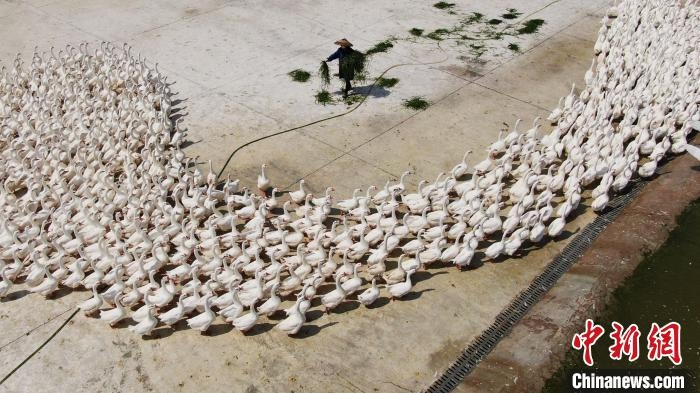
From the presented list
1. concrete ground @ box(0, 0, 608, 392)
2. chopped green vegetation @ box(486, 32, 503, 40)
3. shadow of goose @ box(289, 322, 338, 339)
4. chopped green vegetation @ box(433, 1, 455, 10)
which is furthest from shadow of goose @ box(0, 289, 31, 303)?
chopped green vegetation @ box(433, 1, 455, 10)

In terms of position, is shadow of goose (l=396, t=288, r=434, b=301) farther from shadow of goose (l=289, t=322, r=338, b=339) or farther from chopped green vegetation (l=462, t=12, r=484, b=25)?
chopped green vegetation (l=462, t=12, r=484, b=25)

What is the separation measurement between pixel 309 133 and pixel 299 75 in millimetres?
2924

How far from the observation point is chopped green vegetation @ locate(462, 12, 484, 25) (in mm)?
19141

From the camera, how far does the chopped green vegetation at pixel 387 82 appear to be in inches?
616

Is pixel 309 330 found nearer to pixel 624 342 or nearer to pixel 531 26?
pixel 624 342

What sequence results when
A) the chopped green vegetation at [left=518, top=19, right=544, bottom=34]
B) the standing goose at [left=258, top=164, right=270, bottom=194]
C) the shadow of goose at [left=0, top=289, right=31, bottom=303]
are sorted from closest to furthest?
1. the shadow of goose at [left=0, top=289, right=31, bottom=303]
2. the standing goose at [left=258, top=164, right=270, bottom=194]
3. the chopped green vegetation at [left=518, top=19, right=544, bottom=34]

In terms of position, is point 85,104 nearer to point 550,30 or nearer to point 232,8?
point 232,8

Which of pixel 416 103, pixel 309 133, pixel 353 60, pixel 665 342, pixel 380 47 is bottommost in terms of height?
pixel 665 342

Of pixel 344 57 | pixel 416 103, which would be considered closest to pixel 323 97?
pixel 344 57

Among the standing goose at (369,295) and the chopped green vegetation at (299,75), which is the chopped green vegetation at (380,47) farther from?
the standing goose at (369,295)

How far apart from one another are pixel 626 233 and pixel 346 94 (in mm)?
7571

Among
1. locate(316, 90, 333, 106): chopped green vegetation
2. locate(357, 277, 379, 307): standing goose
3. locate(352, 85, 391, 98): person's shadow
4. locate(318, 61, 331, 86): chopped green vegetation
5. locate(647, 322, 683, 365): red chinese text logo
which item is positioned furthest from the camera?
locate(352, 85, 391, 98): person's shadow

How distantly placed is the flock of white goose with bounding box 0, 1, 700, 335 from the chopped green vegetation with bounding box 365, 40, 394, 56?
5389 mm

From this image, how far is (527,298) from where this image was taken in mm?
9422
